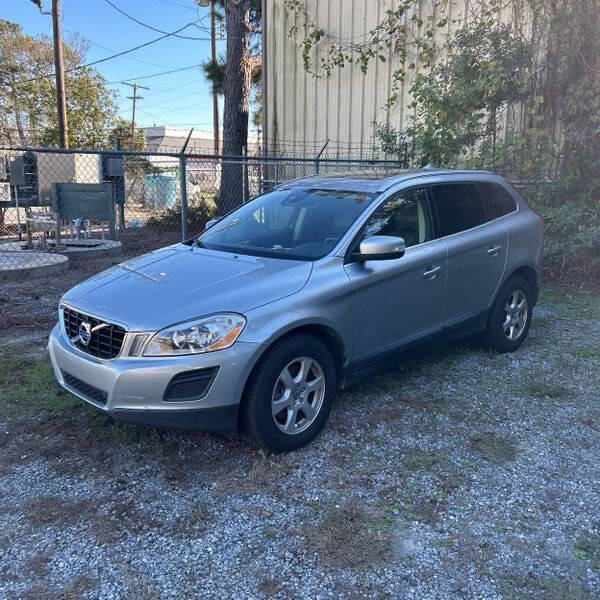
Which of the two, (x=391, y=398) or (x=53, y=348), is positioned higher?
(x=53, y=348)

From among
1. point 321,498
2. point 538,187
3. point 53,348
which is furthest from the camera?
point 538,187

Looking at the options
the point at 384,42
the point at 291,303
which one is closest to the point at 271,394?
the point at 291,303

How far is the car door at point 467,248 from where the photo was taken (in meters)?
4.61

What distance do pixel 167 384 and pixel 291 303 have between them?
2.73ft

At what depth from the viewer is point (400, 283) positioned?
13.5 feet

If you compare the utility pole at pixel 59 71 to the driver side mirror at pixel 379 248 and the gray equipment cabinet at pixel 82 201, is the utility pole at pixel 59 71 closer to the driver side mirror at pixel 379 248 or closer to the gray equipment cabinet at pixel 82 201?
the gray equipment cabinet at pixel 82 201

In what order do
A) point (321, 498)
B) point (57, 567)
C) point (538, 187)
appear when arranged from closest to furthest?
1. point (57, 567)
2. point (321, 498)
3. point (538, 187)

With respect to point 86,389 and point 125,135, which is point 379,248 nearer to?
A: point 86,389

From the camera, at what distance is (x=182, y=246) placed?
4523 mm

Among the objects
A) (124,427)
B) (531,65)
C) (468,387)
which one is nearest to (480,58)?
(531,65)

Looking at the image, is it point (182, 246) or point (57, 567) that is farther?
point (182, 246)

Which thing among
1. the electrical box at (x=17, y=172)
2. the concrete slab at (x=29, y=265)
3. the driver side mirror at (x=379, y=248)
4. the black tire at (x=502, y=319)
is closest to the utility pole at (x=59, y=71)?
the electrical box at (x=17, y=172)

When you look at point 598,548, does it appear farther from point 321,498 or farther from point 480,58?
point 480,58

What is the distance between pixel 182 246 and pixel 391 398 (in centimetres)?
197
